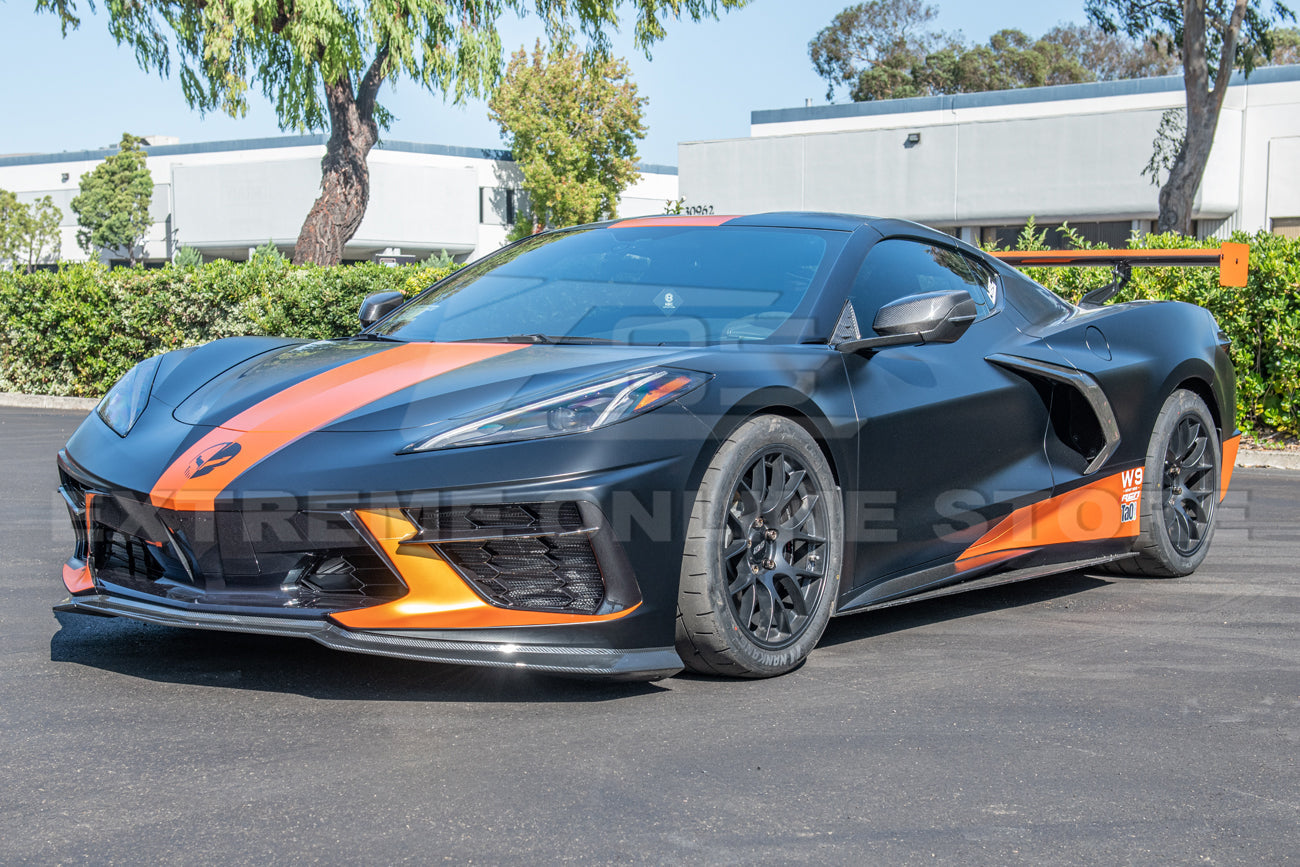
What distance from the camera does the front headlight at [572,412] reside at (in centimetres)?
335

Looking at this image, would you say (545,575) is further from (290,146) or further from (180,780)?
(290,146)

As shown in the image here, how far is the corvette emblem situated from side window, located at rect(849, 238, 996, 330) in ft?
6.21

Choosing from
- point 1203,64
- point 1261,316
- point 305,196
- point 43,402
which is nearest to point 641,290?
point 1261,316

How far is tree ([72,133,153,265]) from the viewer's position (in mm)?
61219

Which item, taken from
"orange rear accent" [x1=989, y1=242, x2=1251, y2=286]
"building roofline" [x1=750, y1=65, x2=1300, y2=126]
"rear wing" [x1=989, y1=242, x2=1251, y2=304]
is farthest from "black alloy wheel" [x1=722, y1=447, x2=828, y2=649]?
"building roofline" [x1=750, y1=65, x2=1300, y2=126]

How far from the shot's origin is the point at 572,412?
340 cm

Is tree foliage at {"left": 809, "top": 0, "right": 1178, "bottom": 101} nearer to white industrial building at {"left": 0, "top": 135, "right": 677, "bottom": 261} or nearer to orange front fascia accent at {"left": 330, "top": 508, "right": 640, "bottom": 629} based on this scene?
white industrial building at {"left": 0, "top": 135, "right": 677, "bottom": 261}

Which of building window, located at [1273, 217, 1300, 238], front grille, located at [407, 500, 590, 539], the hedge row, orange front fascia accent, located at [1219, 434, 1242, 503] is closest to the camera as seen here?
front grille, located at [407, 500, 590, 539]

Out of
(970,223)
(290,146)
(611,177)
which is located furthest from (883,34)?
(970,223)

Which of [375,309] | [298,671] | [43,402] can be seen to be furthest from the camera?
[43,402]

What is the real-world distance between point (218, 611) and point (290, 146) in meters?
55.6

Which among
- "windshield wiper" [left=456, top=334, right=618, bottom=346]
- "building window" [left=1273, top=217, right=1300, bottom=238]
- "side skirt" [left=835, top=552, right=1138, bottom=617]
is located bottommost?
"side skirt" [left=835, top=552, right=1138, bottom=617]

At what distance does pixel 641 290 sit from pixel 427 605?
4.69ft

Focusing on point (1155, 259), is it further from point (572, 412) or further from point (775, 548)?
point (572, 412)
